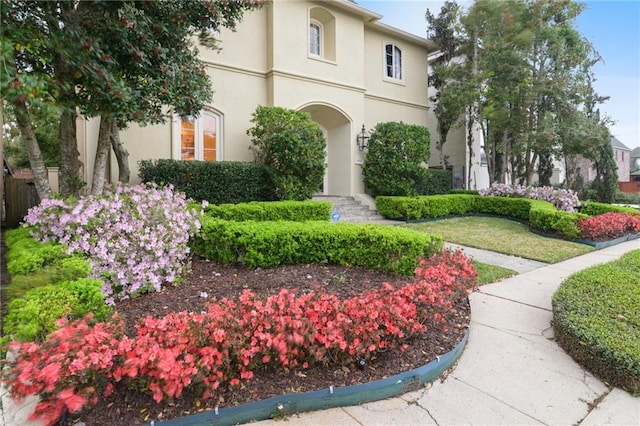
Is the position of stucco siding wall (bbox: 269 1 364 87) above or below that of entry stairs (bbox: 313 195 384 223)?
above

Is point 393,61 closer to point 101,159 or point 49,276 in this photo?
point 101,159

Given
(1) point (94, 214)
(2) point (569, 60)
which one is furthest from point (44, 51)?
(2) point (569, 60)

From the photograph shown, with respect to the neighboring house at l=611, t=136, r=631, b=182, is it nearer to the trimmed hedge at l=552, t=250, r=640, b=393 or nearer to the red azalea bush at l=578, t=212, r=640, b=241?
the red azalea bush at l=578, t=212, r=640, b=241

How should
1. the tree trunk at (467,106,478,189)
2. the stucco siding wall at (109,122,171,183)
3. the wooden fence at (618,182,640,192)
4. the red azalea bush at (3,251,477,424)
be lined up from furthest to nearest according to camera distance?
1. the wooden fence at (618,182,640,192)
2. the tree trunk at (467,106,478,189)
3. the stucco siding wall at (109,122,171,183)
4. the red azalea bush at (3,251,477,424)

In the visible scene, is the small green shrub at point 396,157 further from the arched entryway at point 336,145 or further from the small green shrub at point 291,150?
the small green shrub at point 291,150

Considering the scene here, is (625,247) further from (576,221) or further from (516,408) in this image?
(516,408)

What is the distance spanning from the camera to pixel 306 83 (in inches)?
432

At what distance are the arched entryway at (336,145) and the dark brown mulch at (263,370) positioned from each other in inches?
310

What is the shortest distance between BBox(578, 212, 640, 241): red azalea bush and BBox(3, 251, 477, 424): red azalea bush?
690 cm

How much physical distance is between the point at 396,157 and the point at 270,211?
568 cm

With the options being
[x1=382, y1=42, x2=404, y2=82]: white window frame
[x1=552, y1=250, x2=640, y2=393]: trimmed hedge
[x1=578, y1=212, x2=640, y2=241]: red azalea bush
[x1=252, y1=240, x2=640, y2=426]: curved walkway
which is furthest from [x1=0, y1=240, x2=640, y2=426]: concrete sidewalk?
[x1=382, y1=42, x2=404, y2=82]: white window frame

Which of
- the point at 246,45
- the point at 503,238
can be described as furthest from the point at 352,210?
the point at 246,45

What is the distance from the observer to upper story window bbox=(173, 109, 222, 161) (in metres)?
9.18

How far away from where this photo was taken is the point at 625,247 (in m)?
7.57
